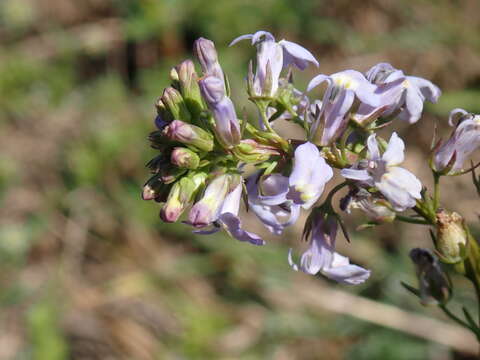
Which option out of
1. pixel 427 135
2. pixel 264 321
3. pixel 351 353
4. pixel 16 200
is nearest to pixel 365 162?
pixel 351 353

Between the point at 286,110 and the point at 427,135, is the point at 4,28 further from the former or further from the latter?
the point at 286,110

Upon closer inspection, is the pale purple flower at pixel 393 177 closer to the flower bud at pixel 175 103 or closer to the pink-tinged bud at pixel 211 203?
the pink-tinged bud at pixel 211 203

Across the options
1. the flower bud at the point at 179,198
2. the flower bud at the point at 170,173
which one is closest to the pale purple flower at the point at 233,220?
the flower bud at the point at 179,198

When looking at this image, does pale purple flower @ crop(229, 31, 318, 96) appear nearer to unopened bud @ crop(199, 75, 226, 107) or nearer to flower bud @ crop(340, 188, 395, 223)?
unopened bud @ crop(199, 75, 226, 107)

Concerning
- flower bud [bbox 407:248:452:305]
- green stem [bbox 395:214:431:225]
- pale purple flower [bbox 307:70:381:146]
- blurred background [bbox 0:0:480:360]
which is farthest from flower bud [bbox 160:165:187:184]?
blurred background [bbox 0:0:480:360]

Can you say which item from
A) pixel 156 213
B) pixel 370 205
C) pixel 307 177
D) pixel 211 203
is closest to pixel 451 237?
pixel 370 205

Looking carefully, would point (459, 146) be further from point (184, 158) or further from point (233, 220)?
point (184, 158)
